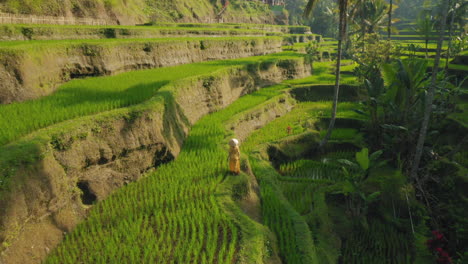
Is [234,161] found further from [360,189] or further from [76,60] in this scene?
[76,60]

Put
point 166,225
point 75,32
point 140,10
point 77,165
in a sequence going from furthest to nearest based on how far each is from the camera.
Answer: point 140,10, point 75,32, point 77,165, point 166,225

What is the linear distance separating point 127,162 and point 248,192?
2.82m

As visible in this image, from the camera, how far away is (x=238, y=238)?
4.78 meters

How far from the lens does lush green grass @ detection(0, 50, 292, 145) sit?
230 inches

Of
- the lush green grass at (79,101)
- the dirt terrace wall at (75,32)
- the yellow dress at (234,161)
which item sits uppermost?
the dirt terrace wall at (75,32)

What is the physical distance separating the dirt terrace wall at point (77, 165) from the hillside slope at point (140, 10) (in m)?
10.6

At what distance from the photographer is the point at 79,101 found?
7.35 meters

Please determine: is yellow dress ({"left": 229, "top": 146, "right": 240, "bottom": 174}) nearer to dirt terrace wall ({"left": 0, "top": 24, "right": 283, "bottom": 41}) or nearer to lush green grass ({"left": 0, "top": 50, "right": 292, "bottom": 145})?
lush green grass ({"left": 0, "top": 50, "right": 292, "bottom": 145})

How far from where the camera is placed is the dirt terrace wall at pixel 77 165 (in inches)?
171

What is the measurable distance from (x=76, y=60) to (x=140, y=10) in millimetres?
19093

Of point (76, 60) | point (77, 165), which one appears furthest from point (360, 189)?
point (76, 60)

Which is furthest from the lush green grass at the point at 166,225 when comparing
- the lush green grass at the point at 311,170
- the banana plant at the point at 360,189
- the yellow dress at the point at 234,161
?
the lush green grass at the point at 311,170

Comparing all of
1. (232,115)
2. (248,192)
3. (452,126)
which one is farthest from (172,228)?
(452,126)

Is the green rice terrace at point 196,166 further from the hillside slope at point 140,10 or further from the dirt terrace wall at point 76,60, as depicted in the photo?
the hillside slope at point 140,10
